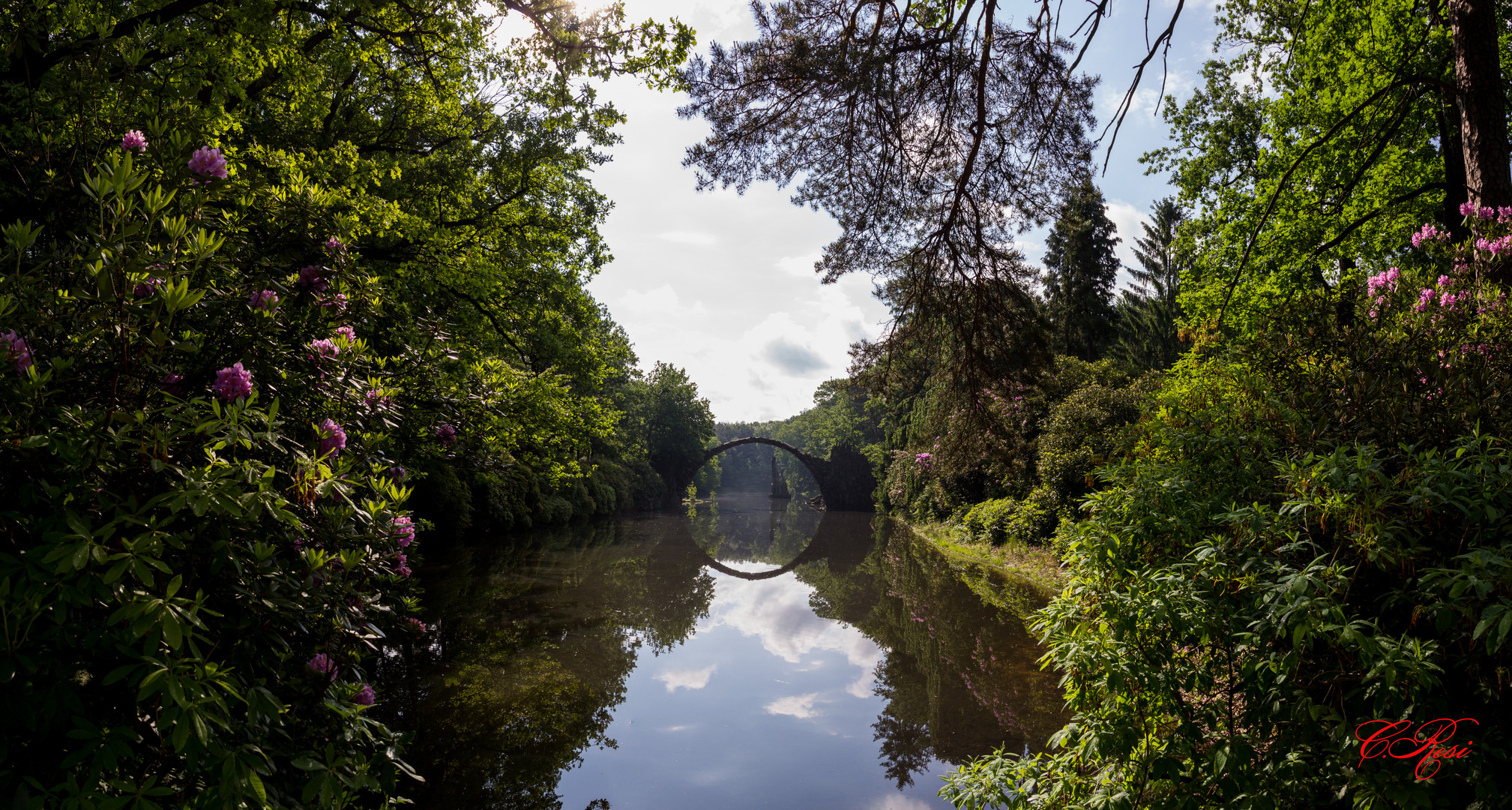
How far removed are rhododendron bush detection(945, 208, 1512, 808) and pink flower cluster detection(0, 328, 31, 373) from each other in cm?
374

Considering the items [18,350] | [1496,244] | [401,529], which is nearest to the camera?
[18,350]

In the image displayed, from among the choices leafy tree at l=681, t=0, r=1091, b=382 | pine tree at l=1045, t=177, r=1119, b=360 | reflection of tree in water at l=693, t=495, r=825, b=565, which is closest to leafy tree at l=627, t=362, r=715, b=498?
reflection of tree in water at l=693, t=495, r=825, b=565

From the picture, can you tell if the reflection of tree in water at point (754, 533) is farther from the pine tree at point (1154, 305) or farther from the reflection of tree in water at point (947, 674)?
the pine tree at point (1154, 305)

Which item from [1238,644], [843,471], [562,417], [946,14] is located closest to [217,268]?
[1238,644]

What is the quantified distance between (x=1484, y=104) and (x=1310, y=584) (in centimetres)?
524

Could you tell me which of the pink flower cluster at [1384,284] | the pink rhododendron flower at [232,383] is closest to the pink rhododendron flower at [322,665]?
Result: the pink rhododendron flower at [232,383]

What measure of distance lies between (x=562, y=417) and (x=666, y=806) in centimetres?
808

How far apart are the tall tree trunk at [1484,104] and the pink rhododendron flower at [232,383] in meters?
8.10

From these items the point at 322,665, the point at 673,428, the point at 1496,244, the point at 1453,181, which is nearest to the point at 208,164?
the point at 322,665

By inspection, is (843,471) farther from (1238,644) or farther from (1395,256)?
(1238,644)

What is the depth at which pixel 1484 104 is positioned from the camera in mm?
4918

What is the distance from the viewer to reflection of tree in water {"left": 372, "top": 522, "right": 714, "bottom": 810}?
4809 mm

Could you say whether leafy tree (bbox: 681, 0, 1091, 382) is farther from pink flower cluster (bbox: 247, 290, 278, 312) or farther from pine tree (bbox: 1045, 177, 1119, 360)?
pine tree (bbox: 1045, 177, 1119, 360)

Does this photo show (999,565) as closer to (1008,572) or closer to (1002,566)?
(1002,566)
